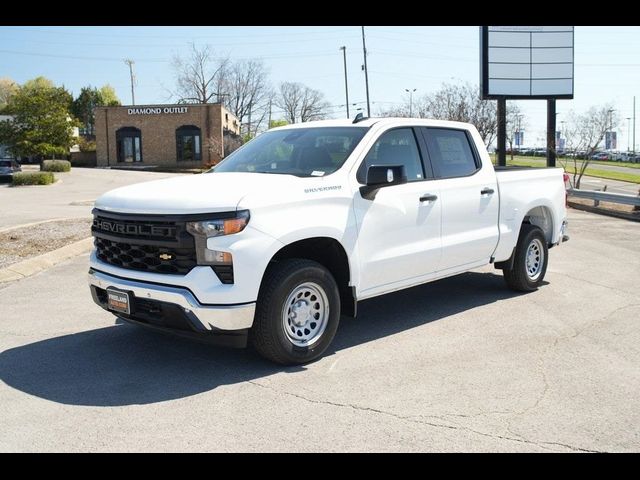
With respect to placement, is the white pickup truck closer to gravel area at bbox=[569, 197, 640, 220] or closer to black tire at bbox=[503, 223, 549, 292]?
black tire at bbox=[503, 223, 549, 292]

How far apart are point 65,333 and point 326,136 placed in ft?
10.2

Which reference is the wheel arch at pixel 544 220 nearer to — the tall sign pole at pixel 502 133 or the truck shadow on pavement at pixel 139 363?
the truck shadow on pavement at pixel 139 363

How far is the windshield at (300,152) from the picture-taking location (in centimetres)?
578

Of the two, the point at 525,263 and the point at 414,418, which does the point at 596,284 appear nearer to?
the point at 525,263

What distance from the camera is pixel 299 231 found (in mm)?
5047

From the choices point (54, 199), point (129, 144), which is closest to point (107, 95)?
point (129, 144)

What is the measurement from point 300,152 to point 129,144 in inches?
2232

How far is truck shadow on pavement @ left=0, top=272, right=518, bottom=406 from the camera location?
4.71 metres

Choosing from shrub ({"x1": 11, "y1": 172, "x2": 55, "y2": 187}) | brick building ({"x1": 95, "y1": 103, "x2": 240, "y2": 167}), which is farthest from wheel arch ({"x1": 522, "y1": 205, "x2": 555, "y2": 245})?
brick building ({"x1": 95, "y1": 103, "x2": 240, "y2": 167})

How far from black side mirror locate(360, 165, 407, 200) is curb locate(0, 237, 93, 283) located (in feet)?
17.9

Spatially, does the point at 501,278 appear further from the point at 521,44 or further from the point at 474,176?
the point at 521,44

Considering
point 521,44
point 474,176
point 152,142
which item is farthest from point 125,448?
point 152,142

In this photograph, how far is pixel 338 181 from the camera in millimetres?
5453

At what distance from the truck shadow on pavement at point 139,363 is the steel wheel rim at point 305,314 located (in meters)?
0.26
